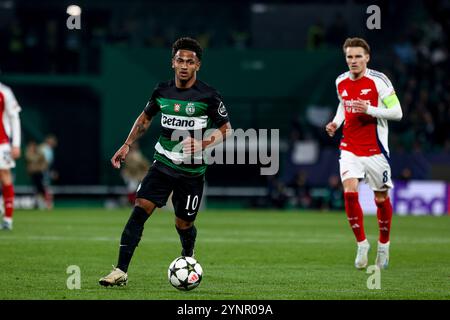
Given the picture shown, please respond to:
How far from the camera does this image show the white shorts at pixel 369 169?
13.1 m

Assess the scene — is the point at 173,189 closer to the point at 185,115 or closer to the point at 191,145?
the point at 191,145

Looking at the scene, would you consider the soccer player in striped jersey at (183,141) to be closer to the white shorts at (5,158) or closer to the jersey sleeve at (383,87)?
the jersey sleeve at (383,87)

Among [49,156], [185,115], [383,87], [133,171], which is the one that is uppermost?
[383,87]

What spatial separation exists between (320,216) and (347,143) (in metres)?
14.2

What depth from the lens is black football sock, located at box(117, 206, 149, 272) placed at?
10305 mm

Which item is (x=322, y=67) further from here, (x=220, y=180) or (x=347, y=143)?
(x=347, y=143)

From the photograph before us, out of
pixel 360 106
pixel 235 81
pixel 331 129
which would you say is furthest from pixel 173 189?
pixel 235 81

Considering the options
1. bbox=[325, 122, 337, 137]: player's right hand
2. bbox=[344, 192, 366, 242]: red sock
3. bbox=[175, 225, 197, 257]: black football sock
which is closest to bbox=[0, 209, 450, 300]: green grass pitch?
bbox=[175, 225, 197, 257]: black football sock

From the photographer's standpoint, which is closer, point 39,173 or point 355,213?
point 355,213

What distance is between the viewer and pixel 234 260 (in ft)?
45.7

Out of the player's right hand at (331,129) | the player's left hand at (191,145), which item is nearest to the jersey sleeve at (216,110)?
the player's left hand at (191,145)

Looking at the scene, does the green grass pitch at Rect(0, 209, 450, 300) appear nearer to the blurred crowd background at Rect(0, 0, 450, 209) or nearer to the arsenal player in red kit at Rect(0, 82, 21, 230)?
the arsenal player in red kit at Rect(0, 82, 21, 230)

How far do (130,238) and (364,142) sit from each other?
13.2 feet

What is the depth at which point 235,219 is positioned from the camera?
2491 cm
